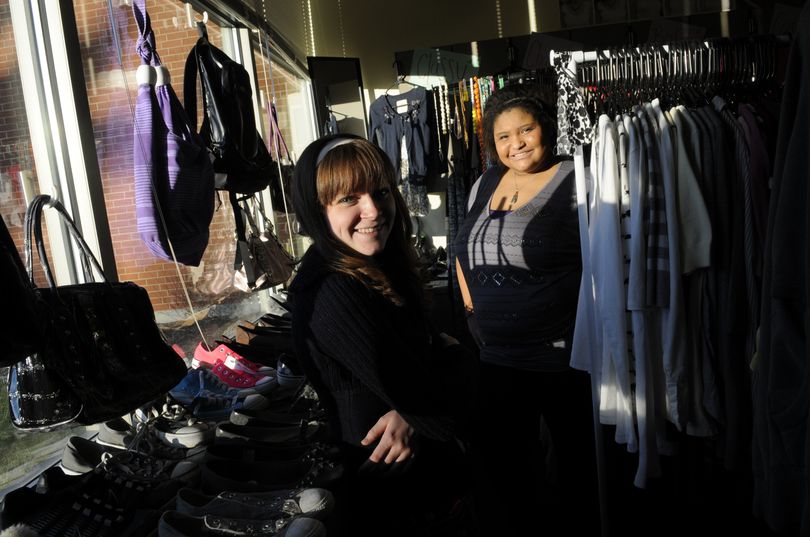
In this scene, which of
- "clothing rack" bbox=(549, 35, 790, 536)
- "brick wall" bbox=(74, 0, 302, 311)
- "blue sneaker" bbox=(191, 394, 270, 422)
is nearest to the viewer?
"blue sneaker" bbox=(191, 394, 270, 422)

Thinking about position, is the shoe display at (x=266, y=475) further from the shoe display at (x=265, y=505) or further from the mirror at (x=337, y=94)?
the mirror at (x=337, y=94)

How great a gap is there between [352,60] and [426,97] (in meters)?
1.45

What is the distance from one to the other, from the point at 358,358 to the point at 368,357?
0.02 metres

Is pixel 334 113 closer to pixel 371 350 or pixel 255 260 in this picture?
pixel 255 260

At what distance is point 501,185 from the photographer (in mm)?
2453

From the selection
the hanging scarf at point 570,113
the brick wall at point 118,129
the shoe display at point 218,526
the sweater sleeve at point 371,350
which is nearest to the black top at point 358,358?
the sweater sleeve at point 371,350

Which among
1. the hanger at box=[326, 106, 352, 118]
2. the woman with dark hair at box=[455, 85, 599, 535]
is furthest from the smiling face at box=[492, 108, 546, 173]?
the hanger at box=[326, 106, 352, 118]

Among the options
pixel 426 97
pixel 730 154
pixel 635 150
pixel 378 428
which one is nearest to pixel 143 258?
pixel 378 428

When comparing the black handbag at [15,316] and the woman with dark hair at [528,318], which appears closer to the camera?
the black handbag at [15,316]

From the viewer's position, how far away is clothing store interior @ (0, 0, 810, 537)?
119 cm

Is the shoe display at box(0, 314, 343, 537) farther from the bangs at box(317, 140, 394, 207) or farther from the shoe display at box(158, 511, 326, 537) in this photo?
the bangs at box(317, 140, 394, 207)

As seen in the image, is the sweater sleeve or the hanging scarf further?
the hanging scarf

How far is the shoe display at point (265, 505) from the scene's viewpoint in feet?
3.38

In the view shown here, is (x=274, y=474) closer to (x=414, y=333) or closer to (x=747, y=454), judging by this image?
(x=414, y=333)
